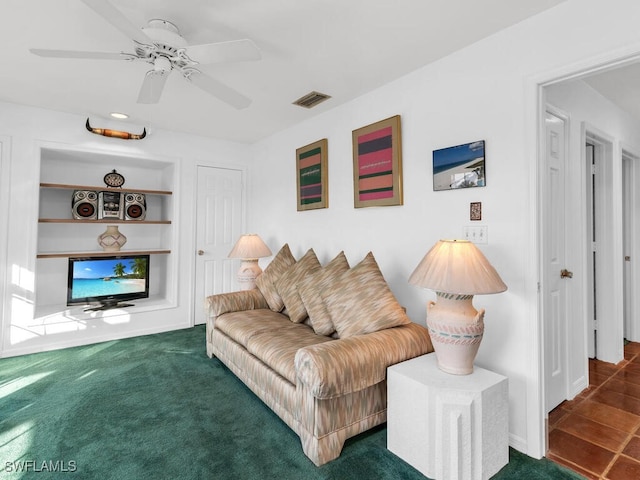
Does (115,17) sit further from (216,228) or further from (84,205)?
(216,228)

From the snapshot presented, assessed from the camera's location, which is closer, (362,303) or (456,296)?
(456,296)

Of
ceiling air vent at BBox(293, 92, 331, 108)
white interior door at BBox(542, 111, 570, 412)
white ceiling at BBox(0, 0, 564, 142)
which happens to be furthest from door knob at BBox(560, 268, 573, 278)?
ceiling air vent at BBox(293, 92, 331, 108)

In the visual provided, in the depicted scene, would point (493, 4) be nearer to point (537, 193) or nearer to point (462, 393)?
point (537, 193)

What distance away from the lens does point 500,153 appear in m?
2.02

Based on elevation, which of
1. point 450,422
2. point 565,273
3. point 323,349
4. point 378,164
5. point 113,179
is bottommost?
point 450,422

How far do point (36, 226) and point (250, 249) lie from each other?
2.14 metres

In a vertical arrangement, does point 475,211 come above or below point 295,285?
above

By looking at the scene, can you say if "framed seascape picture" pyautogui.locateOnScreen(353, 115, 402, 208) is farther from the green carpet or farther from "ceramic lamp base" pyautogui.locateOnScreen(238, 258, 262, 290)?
the green carpet

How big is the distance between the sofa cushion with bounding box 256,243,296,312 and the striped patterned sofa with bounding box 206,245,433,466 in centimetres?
13

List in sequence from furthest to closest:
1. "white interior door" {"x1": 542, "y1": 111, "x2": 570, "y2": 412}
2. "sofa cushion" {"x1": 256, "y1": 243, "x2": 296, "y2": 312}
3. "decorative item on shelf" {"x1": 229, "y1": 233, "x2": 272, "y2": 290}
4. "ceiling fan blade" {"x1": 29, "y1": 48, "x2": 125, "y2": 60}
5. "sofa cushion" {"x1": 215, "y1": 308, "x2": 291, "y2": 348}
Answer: "decorative item on shelf" {"x1": 229, "y1": 233, "x2": 272, "y2": 290}
"sofa cushion" {"x1": 256, "y1": 243, "x2": 296, "y2": 312}
"sofa cushion" {"x1": 215, "y1": 308, "x2": 291, "y2": 348}
"white interior door" {"x1": 542, "y1": 111, "x2": 570, "y2": 412}
"ceiling fan blade" {"x1": 29, "y1": 48, "x2": 125, "y2": 60}

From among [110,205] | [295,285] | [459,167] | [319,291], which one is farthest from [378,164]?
[110,205]

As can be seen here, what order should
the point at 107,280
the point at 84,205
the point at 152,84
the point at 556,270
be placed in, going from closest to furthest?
1. the point at 152,84
2. the point at 556,270
3. the point at 84,205
4. the point at 107,280

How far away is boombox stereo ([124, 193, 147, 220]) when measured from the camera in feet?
13.8

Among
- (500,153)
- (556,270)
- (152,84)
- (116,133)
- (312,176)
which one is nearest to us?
(500,153)
